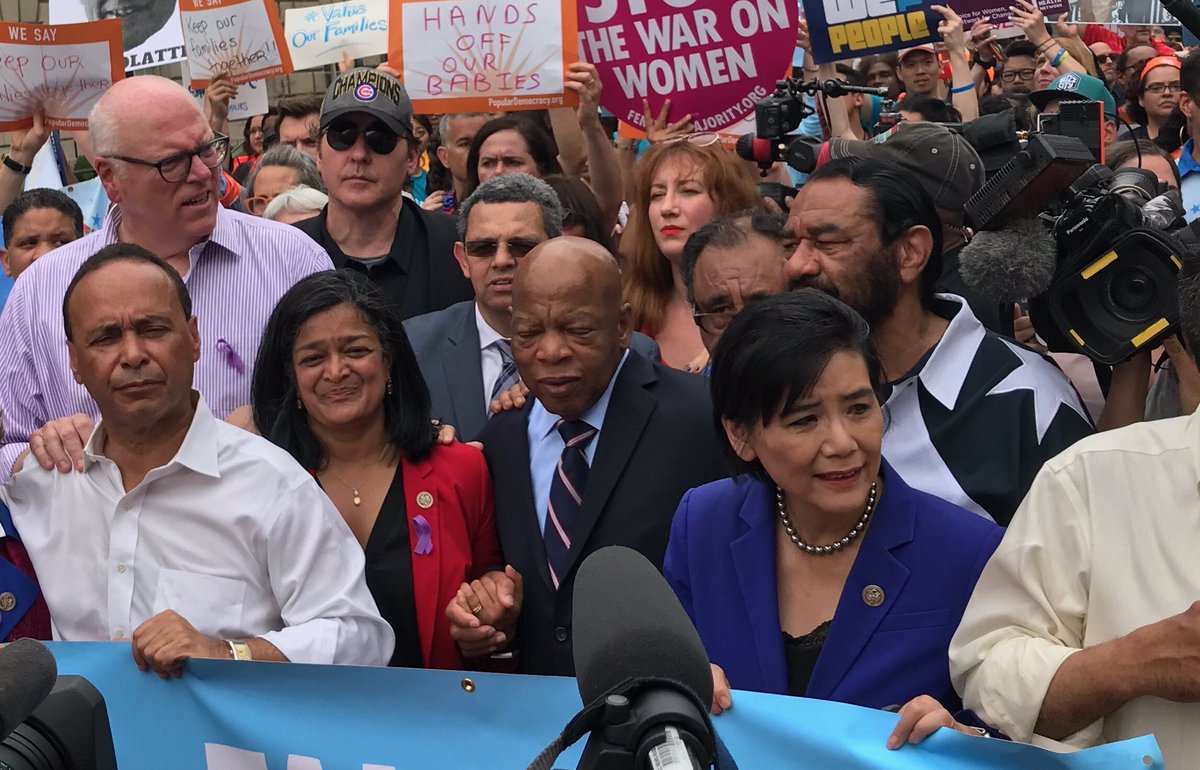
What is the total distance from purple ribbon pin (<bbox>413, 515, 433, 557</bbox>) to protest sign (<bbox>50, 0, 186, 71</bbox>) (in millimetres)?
6853

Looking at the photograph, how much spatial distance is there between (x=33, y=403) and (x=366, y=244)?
1532mm

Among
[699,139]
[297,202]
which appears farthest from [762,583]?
[297,202]

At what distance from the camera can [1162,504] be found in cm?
260

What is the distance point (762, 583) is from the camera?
3.16m

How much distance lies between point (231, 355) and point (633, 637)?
3.42 metres

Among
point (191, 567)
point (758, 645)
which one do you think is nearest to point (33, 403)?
point (191, 567)

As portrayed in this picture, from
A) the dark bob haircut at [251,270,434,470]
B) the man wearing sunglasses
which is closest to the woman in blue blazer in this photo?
the dark bob haircut at [251,270,434,470]

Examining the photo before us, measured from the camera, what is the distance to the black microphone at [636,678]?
54.9 inches

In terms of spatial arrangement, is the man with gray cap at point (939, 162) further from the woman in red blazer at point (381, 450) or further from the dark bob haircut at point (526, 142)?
the dark bob haircut at point (526, 142)

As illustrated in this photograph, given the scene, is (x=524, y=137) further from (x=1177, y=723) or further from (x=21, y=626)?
(x=1177, y=723)

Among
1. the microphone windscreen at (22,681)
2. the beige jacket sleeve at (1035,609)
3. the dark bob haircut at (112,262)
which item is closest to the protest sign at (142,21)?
the dark bob haircut at (112,262)

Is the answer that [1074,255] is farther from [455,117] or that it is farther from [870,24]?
[455,117]

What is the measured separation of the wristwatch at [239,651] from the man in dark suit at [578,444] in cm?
72

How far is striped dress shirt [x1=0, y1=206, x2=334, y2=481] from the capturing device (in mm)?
4645
